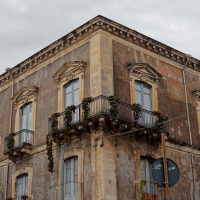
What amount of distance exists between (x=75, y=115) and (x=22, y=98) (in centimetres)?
519

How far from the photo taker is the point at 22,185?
74.0 ft

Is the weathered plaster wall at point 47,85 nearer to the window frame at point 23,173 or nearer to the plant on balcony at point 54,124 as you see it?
the plant on balcony at point 54,124

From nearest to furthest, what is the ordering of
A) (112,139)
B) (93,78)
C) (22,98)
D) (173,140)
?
(112,139), (93,78), (173,140), (22,98)

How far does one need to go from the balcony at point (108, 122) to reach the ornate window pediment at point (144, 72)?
6.62 feet

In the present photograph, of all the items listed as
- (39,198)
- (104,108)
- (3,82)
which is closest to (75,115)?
(104,108)

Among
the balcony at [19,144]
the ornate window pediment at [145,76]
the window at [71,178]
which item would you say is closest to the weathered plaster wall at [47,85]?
the balcony at [19,144]

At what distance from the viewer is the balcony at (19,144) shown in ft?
73.0

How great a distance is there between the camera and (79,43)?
22422mm

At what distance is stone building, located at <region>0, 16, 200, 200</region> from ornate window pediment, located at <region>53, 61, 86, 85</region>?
5 centimetres

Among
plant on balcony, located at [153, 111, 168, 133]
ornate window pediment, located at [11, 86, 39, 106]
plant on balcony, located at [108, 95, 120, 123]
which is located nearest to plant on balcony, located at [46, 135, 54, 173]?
plant on balcony, located at [108, 95, 120, 123]

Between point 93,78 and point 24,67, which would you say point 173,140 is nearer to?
point 93,78

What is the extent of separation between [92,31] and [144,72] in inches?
129

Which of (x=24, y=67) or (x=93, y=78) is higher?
(x=24, y=67)

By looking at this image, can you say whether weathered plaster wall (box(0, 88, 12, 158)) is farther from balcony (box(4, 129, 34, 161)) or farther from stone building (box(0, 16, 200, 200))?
balcony (box(4, 129, 34, 161))
